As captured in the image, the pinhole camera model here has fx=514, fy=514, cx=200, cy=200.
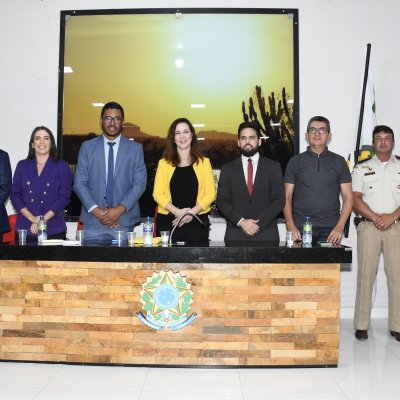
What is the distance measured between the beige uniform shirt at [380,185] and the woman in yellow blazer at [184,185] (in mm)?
1389

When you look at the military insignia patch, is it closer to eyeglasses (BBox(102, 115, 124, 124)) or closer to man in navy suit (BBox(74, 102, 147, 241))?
man in navy suit (BBox(74, 102, 147, 241))

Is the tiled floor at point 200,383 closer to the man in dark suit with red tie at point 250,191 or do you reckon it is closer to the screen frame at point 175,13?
the man in dark suit with red tie at point 250,191

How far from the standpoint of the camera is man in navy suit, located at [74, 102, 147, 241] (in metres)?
4.30

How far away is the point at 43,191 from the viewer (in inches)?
171

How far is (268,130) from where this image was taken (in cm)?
526

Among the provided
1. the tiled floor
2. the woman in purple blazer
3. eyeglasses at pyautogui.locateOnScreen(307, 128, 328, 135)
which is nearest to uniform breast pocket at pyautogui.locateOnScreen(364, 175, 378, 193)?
eyeglasses at pyautogui.locateOnScreen(307, 128, 328, 135)

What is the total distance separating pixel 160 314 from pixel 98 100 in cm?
270

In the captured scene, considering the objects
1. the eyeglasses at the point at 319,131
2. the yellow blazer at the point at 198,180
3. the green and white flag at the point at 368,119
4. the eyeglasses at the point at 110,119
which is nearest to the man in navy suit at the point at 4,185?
the eyeglasses at the point at 110,119

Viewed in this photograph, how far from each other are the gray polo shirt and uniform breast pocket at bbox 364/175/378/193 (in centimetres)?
24

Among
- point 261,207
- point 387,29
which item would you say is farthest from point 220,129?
point 387,29

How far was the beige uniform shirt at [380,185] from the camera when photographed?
14.7 feet

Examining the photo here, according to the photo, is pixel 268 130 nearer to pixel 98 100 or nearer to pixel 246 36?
pixel 246 36

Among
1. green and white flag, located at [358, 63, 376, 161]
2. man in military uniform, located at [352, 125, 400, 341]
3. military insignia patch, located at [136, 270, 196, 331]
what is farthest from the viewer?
green and white flag, located at [358, 63, 376, 161]

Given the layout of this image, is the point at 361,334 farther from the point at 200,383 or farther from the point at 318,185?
the point at 200,383
